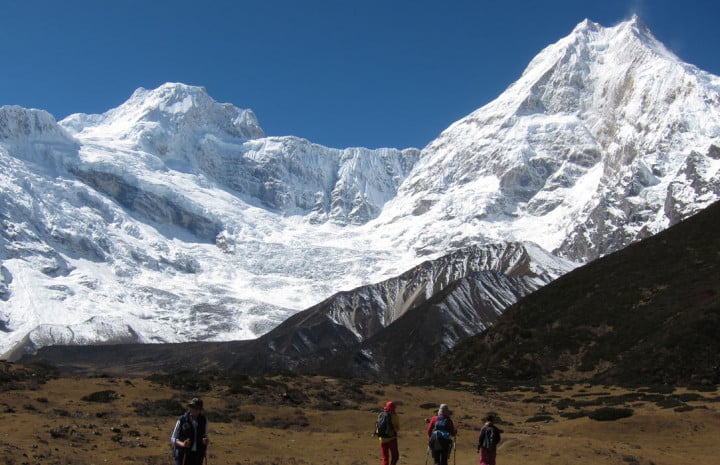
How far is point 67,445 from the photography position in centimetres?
3234

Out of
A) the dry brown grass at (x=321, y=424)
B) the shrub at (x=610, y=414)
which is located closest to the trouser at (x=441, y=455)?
the dry brown grass at (x=321, y=424)

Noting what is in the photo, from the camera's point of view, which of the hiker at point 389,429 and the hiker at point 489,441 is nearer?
the hiker at point 489,441

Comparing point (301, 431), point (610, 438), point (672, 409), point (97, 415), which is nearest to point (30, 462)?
point (97, 415)

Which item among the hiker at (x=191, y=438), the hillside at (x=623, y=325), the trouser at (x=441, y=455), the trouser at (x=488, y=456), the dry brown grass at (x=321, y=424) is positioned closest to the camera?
the hiker at (x=191, y=438)

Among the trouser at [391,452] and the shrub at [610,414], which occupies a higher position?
the shrub at [610,414]

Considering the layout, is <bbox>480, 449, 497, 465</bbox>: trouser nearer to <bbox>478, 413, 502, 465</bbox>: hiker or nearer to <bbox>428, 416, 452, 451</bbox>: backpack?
<bbox>478, 413, 502, 465</bbox>: hiker

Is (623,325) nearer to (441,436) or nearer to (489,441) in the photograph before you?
(489,441)

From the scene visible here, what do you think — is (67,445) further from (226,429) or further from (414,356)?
(414,356)

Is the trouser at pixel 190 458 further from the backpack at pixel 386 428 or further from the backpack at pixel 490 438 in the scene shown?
the backpack at pixel 490 438

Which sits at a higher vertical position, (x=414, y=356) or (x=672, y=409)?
(x=414, y=356)

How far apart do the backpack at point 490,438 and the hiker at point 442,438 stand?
49.7 inches

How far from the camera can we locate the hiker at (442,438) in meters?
26.2

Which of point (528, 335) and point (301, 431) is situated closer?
point (301, 431)

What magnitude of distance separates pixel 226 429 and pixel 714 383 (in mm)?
37640
